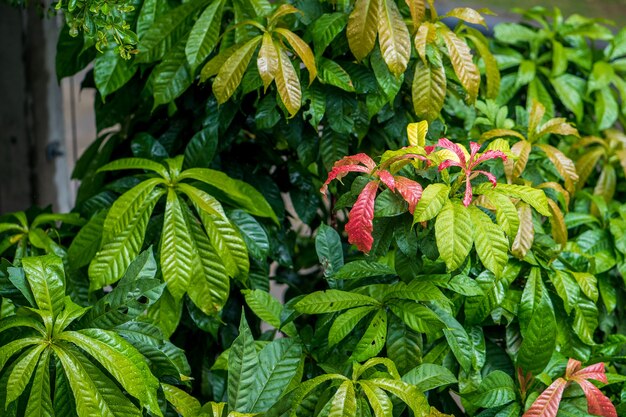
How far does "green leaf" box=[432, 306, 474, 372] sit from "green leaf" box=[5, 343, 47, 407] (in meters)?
0.83

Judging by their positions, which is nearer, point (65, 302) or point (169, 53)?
point (65, 302)

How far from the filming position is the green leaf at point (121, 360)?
4.91ft

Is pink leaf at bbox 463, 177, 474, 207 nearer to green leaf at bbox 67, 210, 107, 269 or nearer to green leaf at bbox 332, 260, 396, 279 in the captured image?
green leaf at bbox 332, 260, 396, 279

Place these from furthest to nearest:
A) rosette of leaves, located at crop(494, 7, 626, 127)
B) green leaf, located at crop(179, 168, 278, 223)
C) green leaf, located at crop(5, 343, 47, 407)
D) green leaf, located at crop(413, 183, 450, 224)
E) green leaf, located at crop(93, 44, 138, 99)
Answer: rosette of leaves, located at crop(494, 7, 626, 127) < green leaf, located at crop(93, 44, 138, 99) < green leaf, located at crop(179, 168, 278, 223) < green leaf, located at crop(413, 183, 450, 224) < green leaf, located at crop(5, 343, 47, 407)

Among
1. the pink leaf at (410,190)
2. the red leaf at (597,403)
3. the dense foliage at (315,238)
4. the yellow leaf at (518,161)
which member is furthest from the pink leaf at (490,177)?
the red leaf at (597,403)

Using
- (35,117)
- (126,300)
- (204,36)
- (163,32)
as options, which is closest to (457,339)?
(126,300)

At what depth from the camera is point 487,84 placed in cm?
216

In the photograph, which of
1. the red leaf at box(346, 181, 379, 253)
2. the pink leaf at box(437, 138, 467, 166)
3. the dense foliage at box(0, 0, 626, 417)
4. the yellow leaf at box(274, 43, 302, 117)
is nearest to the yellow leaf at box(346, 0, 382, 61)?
the dense foliage at box(0, 0, 626, 417)

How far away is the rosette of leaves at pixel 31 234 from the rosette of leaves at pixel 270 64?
21.2 inches

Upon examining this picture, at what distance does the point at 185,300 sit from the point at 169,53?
24.5 inches

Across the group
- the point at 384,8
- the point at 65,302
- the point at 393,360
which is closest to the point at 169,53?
the point at 384,8

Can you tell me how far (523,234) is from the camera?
1.81 meters

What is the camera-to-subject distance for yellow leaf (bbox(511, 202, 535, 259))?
1.81 m

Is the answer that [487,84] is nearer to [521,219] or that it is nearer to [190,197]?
[521,219]
